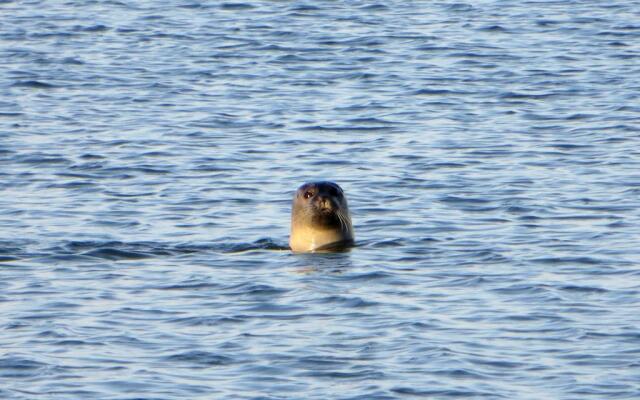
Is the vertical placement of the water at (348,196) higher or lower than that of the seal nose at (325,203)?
lower

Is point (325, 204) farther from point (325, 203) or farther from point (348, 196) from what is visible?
point (348, 196)

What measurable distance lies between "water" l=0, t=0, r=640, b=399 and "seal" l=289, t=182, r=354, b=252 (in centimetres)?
32

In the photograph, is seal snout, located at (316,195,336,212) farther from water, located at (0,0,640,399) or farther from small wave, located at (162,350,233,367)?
small wave, located at (162,350,233,367)

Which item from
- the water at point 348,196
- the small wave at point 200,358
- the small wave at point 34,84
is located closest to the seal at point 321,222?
the water at point 348,196

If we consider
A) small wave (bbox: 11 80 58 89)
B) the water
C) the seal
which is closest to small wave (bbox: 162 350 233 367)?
the water

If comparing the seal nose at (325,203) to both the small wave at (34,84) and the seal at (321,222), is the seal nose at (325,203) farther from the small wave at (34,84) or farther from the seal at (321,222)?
the small wave at (34,84)

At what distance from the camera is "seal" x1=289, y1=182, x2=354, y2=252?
15977 millimetres

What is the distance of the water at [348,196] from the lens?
1188 centimetres

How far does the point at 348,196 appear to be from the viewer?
18.6m

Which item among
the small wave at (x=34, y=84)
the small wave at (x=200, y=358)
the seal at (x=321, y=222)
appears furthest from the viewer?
the small wave at (x=34, y=84)

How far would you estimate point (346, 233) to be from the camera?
16.1m

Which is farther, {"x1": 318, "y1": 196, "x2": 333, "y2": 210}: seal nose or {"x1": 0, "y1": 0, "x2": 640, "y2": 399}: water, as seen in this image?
{"x1": 318, "y1": 196, "x2": 333, "y2": 210}: seal nose

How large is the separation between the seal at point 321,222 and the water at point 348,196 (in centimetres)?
32

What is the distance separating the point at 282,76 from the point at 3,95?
4654mm
